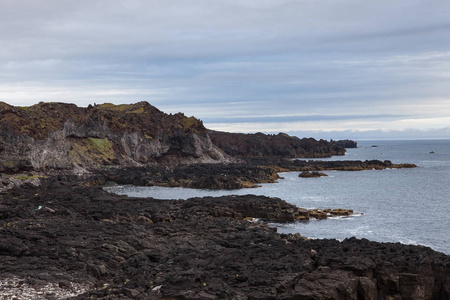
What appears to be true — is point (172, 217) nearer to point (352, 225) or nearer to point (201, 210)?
point (201, 210)

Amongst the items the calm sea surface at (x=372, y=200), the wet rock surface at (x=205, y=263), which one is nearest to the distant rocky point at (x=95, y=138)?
the calm sea surface at (x=372, y=200)

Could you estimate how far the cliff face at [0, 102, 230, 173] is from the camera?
77875 millimetres

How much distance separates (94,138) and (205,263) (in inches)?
3882

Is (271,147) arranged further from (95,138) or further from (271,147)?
(95,138)

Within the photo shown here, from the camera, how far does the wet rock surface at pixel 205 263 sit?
20.4 meters

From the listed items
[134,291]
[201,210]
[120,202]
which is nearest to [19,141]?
[120,202]

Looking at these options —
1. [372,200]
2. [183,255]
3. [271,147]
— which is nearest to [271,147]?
[271,147]

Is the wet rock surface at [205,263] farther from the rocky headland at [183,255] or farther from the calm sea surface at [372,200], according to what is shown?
the calm sea surface at [372,200]

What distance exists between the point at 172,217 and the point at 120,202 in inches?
359

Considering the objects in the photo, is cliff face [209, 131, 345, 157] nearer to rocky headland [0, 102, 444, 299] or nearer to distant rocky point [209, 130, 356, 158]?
distant rocky point [209, 130, 356, 158]

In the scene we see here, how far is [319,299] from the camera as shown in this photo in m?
19.7

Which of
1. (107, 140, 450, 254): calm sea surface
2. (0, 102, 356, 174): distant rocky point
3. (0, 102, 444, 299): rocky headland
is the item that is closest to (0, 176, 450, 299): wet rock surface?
(0, 102, 444, 299): rocky headland

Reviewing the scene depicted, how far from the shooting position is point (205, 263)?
23.7m

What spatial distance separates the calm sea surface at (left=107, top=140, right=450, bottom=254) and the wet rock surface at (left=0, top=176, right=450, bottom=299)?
1189 cm
